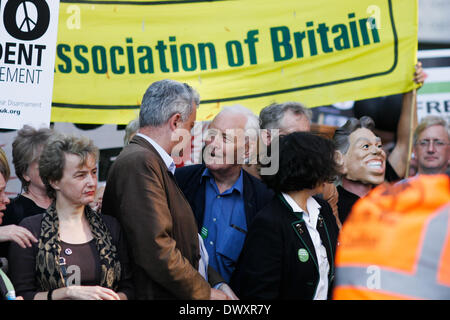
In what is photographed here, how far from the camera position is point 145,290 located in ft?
11.3

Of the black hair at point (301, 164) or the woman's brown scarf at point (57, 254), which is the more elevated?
the black hair at point (301, 164)

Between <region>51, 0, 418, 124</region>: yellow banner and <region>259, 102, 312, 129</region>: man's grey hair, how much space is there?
0.20 metres

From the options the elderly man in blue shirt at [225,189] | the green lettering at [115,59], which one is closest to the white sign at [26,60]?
the green lettering at [115,59]

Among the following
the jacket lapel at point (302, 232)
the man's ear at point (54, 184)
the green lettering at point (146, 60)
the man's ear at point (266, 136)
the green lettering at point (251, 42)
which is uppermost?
the green lettering at point (251, 42)

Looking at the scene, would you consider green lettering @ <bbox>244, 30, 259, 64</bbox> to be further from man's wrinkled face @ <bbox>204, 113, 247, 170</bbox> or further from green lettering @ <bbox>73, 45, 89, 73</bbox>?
green lettering @ <bbox>73, 45, 89, 73</bbox>

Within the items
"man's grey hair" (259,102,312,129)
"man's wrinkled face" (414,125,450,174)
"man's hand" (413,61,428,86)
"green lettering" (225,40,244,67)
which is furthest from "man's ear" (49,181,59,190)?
"man's wrinkled face" (414,125,450,174)

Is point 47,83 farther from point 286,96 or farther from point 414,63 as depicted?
point 414,63

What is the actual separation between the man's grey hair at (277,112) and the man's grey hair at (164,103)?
1146 millimetres

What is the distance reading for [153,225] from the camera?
3322mm

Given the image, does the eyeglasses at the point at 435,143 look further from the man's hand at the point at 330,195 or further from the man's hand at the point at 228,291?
the man's hand at the point at 228,291

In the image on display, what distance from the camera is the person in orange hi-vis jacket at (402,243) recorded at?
167cm
